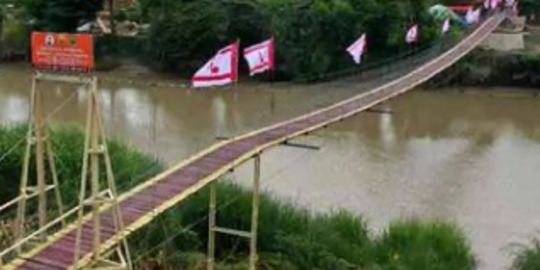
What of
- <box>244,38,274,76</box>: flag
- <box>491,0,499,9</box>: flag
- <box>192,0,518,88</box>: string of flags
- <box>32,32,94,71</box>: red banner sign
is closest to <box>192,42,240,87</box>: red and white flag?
<box>192,0,518,88</box>: string of flags

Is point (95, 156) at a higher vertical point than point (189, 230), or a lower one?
higher

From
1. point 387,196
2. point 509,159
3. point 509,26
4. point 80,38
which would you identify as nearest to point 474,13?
point 509,26

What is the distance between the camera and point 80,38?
11.0 metres

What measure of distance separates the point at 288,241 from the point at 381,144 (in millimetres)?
10053

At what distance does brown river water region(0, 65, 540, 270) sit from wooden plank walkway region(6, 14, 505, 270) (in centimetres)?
162

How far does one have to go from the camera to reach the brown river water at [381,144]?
17.4m

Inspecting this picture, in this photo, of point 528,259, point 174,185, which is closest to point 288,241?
point 174,185

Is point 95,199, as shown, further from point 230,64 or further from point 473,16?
point 473,16

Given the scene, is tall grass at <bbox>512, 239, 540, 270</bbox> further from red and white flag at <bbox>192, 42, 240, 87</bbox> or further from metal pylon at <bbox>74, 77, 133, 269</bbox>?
metal pylon at <bbox>74, 77, 133, 269</bbox>

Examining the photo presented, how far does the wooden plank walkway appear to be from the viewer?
10.5 metres

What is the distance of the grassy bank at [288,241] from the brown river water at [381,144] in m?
1.44

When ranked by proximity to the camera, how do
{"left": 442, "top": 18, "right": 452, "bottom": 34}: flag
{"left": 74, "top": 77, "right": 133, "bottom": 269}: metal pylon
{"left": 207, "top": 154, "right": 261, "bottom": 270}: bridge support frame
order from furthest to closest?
{"left": 442, "top": 18, "right": 452, "bottom": 34}: flag, {"left": 207, "top": 154, "right": 261, "bottom": 270}: bridge support frame, {"left": 74, "top": 77, "right": 133, "bottom": 269}: metal pylon

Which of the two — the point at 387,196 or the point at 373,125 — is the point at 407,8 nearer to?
the point at 373,125

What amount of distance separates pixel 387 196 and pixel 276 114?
5.45m
